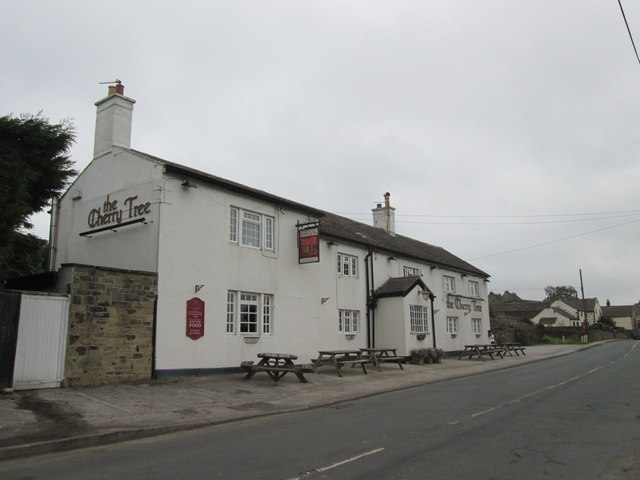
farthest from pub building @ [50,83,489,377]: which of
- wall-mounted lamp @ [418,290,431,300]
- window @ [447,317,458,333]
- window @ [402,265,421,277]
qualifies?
window @ [447,317,458,333]

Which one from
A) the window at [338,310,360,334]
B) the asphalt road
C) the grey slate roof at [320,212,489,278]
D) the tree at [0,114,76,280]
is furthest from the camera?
the grey slate roof at [320,212,489,278]

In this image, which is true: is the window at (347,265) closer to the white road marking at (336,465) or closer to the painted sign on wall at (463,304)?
the painted sign on wall at (463,304)

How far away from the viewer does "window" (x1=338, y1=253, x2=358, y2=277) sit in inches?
914

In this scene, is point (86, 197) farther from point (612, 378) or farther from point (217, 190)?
point (612, 378)

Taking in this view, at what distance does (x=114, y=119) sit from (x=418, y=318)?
16.2 meters

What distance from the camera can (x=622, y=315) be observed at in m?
116

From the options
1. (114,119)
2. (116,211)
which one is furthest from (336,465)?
(114,119)

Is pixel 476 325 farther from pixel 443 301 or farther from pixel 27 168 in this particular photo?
pixel 27 168

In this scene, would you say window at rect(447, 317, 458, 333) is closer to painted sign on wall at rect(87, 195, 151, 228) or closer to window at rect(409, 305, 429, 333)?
window at rect(409, 305, 429, 333)

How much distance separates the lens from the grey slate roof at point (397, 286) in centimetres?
2391

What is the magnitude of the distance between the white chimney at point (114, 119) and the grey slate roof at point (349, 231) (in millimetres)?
1380

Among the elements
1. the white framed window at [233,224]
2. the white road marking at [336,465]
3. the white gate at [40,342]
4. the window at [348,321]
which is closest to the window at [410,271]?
the window at [348,321]

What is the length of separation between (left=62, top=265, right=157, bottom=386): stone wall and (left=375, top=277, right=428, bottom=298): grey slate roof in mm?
12609

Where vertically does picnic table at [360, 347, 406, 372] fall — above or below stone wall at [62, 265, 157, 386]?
below
